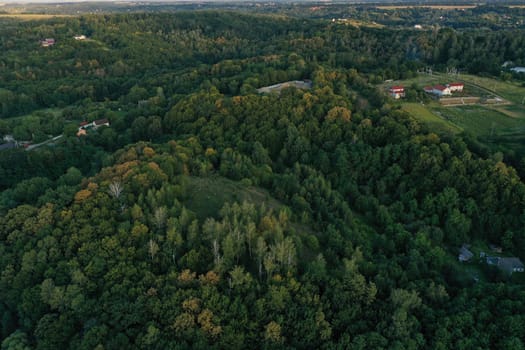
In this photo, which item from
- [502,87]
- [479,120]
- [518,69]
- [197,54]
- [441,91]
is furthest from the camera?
[197,54]

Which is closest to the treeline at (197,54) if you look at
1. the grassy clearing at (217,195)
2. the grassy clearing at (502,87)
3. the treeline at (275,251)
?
the grassy clearing at (502,87)

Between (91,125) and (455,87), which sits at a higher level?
(455,87)

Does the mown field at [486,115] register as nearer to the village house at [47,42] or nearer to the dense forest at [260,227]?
the dense forest at [260,227]

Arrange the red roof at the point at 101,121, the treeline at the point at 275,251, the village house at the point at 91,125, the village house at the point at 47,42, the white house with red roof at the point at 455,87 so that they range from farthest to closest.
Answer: the village house at the point at 47,42, the red roof at the point at 101,121, the white house with red roof at the point at 455,87, the village house at the point at 91,125, the treeline at the point at 275,251

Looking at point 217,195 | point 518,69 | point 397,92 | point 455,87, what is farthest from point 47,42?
point 518,69

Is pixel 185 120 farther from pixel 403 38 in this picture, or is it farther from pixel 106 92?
pixel 403 38

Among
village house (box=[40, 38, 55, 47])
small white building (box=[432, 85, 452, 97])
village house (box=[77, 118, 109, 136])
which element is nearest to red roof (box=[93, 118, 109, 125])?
village house (box=[77, 118, 109, 136])

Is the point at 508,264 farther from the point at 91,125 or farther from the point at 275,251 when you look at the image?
the point at 91,125
